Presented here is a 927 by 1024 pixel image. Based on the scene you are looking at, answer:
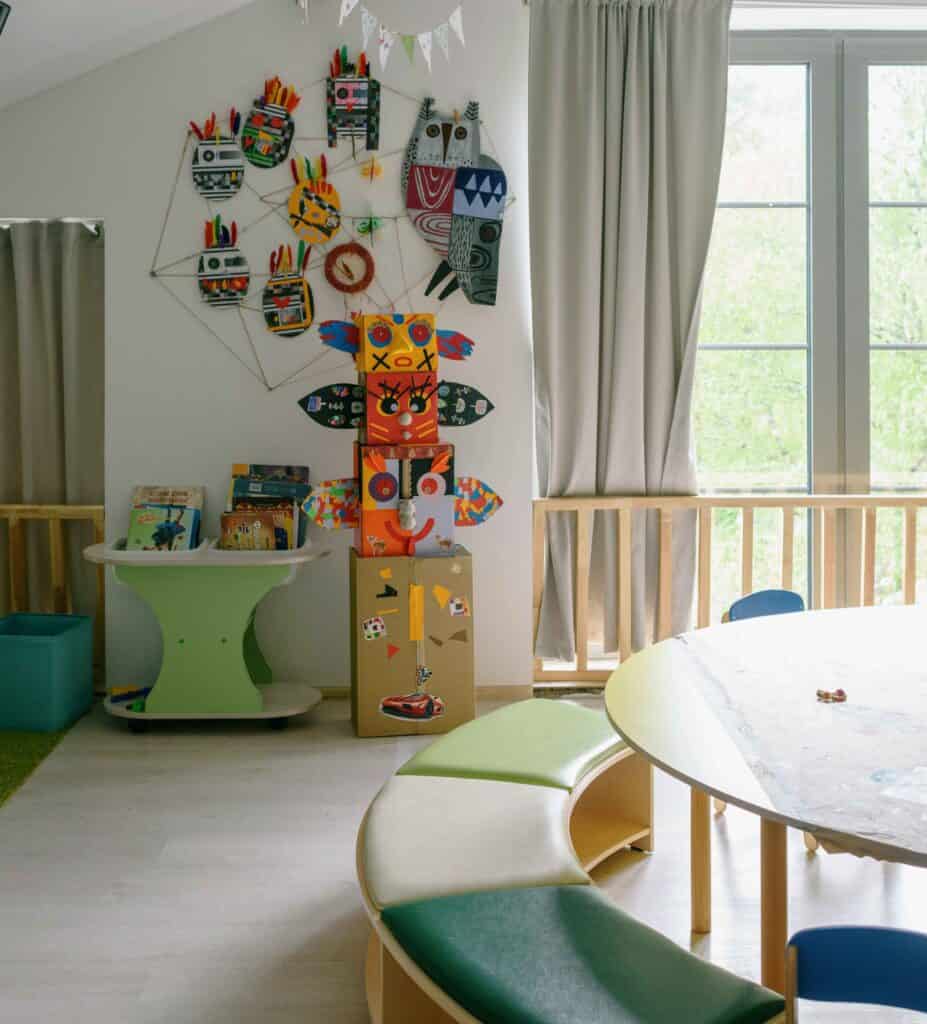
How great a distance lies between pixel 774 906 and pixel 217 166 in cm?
302

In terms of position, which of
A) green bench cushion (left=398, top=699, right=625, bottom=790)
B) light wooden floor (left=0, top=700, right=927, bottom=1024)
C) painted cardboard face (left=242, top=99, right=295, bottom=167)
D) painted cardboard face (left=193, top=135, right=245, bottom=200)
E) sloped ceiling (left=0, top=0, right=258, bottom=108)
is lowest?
light wooden floor (left=0, top=700, right=927, bottom=1024)

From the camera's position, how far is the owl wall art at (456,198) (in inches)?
151

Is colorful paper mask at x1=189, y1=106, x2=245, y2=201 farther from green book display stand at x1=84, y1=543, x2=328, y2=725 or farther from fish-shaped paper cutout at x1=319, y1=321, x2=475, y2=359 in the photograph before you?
green book display stand at x1=84, y1=543, x2=328, y2=725

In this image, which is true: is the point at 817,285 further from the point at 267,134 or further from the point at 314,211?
the point at 267,134

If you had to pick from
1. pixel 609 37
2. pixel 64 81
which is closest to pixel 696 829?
pixel 609 37

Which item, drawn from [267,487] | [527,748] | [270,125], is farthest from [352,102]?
[527,748]

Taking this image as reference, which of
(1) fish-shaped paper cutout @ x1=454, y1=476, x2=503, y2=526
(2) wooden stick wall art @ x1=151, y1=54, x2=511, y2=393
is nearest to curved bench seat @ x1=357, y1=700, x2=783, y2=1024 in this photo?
(1) fish-shaped paper cutout @ x1=454, y1=476, x2=503, y2=526

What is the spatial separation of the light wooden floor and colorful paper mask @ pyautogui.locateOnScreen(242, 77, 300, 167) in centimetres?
198

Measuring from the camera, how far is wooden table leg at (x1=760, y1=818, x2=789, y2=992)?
5.68ft

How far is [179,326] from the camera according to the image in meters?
3.84

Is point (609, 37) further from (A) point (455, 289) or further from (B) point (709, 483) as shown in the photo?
(B) point (709, 483)

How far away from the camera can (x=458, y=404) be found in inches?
151

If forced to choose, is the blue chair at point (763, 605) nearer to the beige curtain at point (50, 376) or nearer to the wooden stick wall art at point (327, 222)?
the wooden stick wall art at point (327, 222)

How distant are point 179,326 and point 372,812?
225 cm
